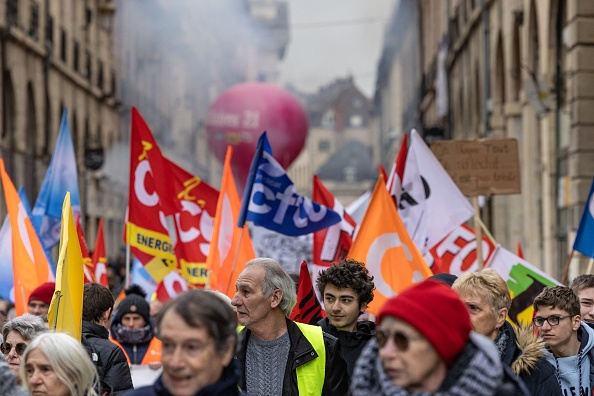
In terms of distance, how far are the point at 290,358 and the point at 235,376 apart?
5.74 feet

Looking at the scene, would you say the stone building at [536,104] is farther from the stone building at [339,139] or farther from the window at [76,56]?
the stone building at [339,139]

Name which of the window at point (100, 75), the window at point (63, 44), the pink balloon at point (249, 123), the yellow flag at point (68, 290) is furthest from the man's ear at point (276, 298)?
the window at point (100, 75)

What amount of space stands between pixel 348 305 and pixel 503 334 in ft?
3.29

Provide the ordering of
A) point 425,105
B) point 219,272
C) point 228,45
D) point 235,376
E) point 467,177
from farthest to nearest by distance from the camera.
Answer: point 228,45 → point 425,105 → point 467,177 → point 219,272 → point 235,376

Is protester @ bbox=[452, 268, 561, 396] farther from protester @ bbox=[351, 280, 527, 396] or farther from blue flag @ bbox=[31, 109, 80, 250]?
blue flag @ bbox=[31, 109, 80, 250]

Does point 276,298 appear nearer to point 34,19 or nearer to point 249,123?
point 34,19

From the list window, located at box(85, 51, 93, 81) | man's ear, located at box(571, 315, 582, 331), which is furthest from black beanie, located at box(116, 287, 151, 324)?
window, located at box(85, 51, 93, 81)

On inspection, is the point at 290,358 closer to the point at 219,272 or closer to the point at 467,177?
the point at 219,272

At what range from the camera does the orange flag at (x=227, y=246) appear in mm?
8938

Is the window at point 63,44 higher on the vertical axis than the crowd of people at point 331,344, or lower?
higher

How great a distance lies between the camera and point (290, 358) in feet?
17.8

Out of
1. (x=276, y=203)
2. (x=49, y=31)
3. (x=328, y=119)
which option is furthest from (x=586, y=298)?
(x=328, y=119)

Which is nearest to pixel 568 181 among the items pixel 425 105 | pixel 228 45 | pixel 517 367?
pixel 517 367

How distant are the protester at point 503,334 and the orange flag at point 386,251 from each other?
2.29m
